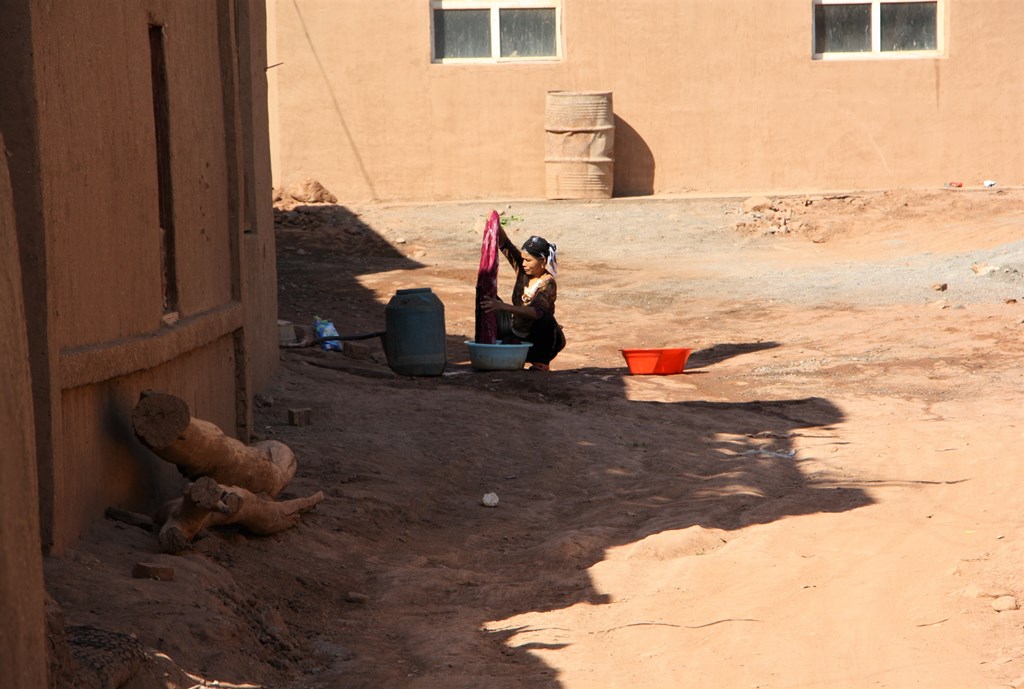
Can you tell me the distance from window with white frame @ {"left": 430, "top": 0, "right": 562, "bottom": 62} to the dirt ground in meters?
6.62

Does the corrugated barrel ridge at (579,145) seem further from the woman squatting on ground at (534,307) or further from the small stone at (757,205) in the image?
the woman squatting on ground at (534,307)

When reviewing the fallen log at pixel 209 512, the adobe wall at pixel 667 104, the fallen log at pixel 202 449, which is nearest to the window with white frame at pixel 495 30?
the adobe wall at pixel 667 104

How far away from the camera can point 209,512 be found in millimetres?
5145

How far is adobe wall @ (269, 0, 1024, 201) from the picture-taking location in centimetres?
2006

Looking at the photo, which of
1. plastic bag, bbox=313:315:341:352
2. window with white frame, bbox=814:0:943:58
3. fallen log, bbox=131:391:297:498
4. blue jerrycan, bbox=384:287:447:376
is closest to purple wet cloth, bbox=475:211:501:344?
blue jerrycan, bbox=384:287:447:376

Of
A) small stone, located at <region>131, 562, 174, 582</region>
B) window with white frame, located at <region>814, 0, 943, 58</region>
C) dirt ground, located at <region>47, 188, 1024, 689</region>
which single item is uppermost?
window with white frame, located at <region>814, 0, 943, 58</region>

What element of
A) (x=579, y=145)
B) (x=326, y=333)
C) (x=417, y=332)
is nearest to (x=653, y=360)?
(x=417, y=332)

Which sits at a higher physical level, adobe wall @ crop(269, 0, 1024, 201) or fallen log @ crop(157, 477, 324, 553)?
adobe wall @ crop(269, 0, 1024, 201)

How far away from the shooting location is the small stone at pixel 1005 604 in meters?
4.66

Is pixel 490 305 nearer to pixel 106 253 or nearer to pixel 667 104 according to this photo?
pixel 106 253

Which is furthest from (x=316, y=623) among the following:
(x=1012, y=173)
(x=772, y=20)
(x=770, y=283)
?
(x=1012, y=173)

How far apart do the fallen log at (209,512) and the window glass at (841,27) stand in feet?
55.4

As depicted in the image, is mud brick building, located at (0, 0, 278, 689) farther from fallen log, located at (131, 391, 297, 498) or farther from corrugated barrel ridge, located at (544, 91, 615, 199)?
corrugated barrel ridge, located at (544, 91, 615, 199)

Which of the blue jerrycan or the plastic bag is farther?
the plastic bag
